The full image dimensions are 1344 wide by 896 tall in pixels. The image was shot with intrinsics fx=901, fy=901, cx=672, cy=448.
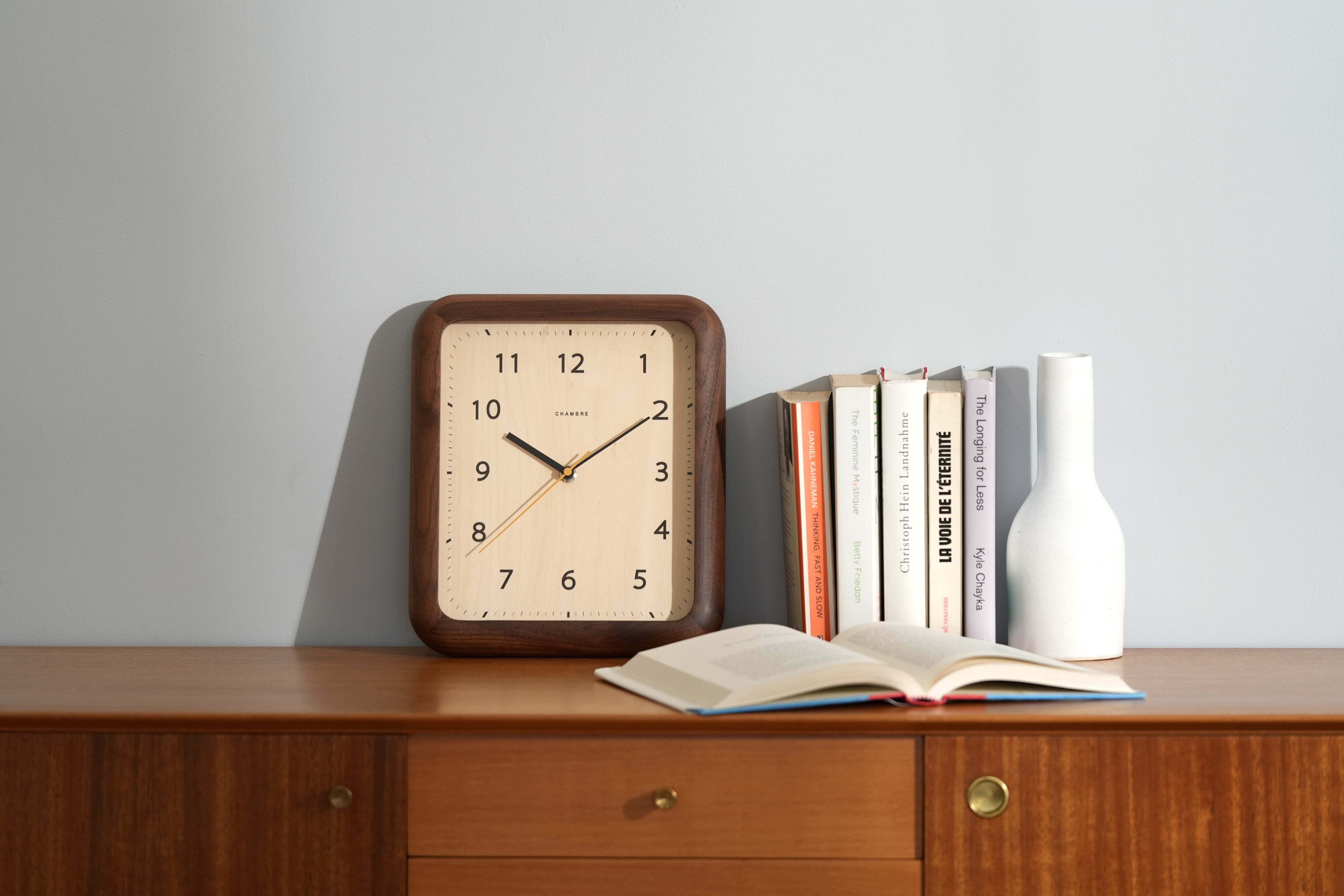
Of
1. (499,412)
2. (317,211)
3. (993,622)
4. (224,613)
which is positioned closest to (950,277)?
(993,622)

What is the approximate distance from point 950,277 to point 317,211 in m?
0.79

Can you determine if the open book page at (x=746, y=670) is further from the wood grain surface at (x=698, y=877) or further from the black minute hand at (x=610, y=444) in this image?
the black minute hand at (x=610, y=444)

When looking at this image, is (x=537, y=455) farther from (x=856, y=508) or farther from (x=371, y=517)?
(x=856, y=508)

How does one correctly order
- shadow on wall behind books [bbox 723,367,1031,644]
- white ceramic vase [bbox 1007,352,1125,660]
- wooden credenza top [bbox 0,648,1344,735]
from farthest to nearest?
shadow on wall behind books [bbox 723,367,1031,644]
white ceramic vase [bbox 1007,352,1125,660]
wooden credenza top [bbox 0,648,1344,735]

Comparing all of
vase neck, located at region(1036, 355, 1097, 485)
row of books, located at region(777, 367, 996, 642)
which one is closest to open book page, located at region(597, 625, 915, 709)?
row of books, located at region(777, 367, 996, 642)

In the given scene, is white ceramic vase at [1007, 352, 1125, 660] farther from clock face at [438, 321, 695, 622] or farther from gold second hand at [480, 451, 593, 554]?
gold second hand at [480, 451, 593, 554]

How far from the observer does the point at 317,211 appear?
111 cm

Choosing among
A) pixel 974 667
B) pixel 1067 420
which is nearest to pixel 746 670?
pixel 974 667

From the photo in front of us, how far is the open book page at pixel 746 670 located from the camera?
0.77 meters

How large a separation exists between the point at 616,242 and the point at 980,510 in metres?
0.54

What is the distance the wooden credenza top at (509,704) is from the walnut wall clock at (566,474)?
2.6 inches

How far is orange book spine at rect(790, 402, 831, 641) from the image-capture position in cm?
100

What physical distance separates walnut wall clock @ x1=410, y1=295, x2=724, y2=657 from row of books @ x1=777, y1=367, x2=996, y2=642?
11cm

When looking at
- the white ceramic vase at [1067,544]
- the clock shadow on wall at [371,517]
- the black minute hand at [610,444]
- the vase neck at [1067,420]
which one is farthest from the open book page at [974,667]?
the clock shadow on wall at [371,517]
